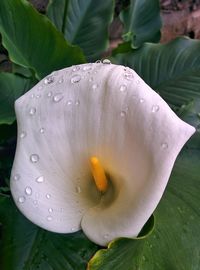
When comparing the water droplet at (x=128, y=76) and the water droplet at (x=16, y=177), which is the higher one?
the water droplet at (x=128, y=76)

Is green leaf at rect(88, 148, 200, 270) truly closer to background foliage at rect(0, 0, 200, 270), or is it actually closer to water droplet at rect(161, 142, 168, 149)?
background foliage at rect(0, 0, 200, 270)

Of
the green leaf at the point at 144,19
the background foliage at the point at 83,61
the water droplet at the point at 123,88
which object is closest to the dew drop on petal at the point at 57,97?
the water droplet at the point at 123,88

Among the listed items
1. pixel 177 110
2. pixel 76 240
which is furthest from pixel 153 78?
pixel 76 240

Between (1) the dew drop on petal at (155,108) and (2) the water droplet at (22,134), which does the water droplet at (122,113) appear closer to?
(1) the dew drop on petal at (155,108)

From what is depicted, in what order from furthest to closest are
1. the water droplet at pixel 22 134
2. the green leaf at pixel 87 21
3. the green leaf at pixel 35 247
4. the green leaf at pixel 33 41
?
the green leaf at pixel 87 21 → the green leaf at pixel 33 41 → the green leaf at pixel 35 247 → the water droplet at pixel 22 134

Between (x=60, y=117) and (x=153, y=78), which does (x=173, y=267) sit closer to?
(x=60, y=117)

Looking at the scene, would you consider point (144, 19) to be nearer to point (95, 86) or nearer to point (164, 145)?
point (95, 86)

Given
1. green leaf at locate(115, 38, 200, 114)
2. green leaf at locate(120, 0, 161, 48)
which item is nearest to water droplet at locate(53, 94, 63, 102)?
green leaf at locate(115, 38, 200, 114)
